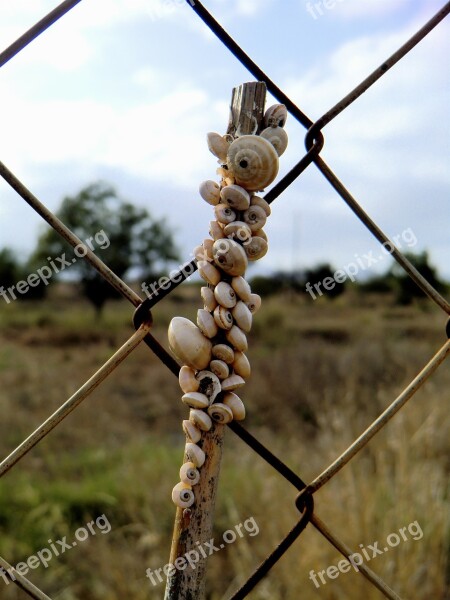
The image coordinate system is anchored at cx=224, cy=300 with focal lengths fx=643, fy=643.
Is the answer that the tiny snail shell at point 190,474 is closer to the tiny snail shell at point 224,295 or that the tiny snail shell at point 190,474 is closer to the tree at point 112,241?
the tiny snail shell at point 224,295

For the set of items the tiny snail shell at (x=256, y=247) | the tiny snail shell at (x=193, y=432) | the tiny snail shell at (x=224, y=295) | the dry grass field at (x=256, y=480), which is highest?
the dry grass field at (x=256, y=480)

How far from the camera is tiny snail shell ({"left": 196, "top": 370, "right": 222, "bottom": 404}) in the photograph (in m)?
0.27

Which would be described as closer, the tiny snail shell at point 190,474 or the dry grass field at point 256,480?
the tiny snail shell at point 190,474

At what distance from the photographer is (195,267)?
289 millimetres

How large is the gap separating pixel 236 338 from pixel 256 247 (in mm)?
40

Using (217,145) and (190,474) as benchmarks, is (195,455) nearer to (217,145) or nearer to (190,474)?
(190,474)

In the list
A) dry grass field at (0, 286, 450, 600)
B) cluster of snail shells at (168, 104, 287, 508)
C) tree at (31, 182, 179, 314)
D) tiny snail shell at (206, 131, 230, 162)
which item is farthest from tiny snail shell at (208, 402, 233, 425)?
tree at (31, 182, 179, 314)

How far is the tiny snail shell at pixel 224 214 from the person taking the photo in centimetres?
27

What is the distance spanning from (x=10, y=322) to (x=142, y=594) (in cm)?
802

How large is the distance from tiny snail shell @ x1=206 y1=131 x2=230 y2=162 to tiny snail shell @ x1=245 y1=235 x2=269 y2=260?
0.04 metres

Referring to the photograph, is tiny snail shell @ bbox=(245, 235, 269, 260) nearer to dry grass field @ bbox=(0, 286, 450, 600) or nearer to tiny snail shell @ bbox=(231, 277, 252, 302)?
tiny snail shell @ bbox=(231, 277, 252, 302)

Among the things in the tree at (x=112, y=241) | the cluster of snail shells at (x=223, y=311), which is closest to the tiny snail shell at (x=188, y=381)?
the cluster of snail shells at (x=223, y=311)

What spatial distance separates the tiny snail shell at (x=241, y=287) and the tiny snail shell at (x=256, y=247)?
0.5 inches

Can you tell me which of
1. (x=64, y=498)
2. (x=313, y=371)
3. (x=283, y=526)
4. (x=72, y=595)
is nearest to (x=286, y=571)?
(x=283, y=526)
